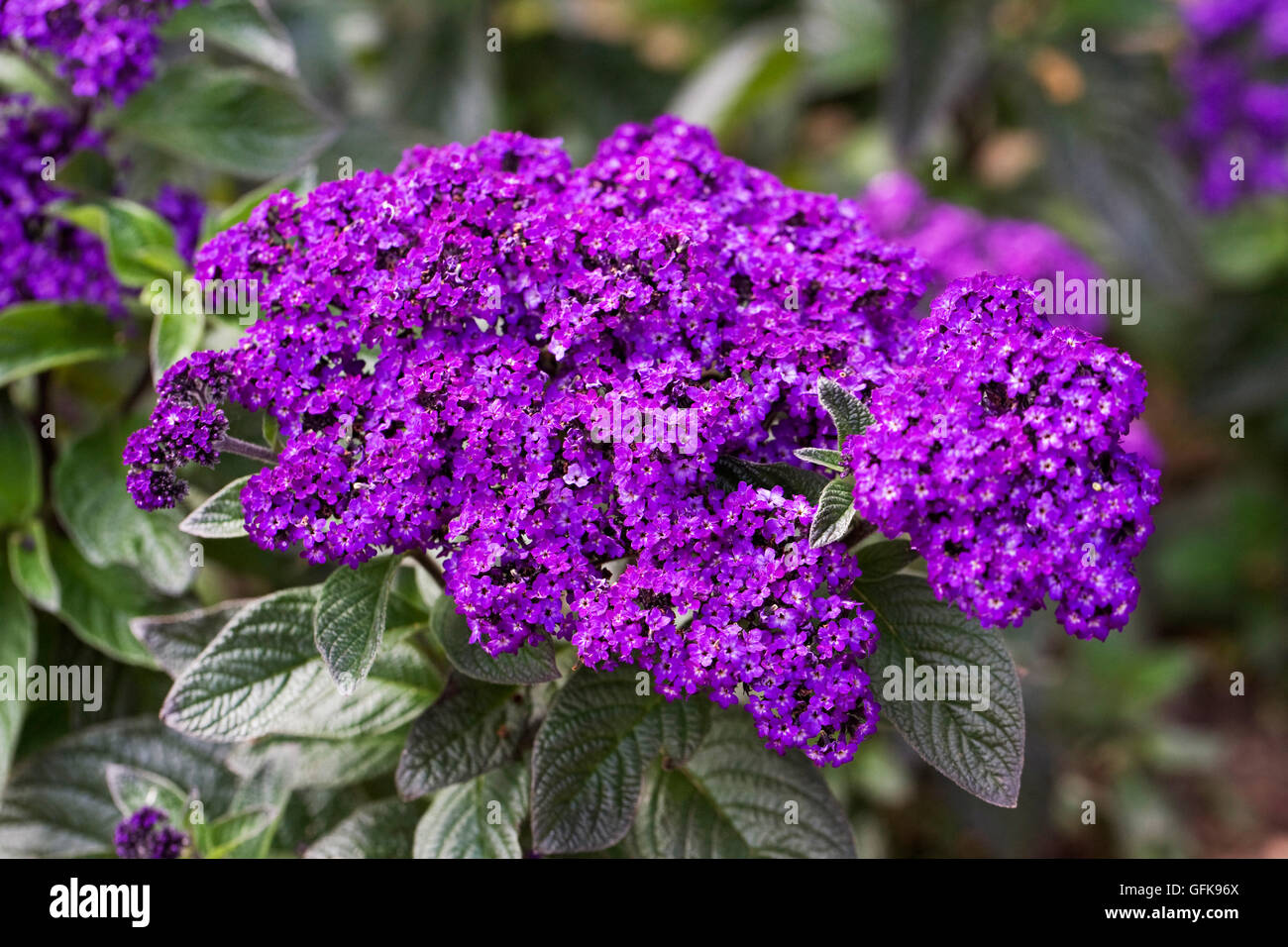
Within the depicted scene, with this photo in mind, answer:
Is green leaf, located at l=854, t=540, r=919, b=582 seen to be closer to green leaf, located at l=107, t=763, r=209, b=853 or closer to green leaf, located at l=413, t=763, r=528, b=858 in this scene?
green leaf, located at l=413, t=763, r=528, b=858

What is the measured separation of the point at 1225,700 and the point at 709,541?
335cm

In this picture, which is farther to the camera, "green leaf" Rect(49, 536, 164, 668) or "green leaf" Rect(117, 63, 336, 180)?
"green leaf" Rect(117, 63, 336, 180)

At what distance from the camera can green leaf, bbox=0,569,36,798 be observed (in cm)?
212

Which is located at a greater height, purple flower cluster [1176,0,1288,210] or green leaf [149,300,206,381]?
purple flower cluster [1176,0,1288,210]

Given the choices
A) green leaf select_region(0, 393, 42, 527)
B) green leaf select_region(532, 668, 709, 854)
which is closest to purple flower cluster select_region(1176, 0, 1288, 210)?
green leaf select_region(532, 668, 709, 854)

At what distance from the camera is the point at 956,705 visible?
5.19 feet

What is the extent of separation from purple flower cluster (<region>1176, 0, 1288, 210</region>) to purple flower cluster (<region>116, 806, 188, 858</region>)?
3580 mm

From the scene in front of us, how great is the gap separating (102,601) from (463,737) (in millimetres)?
907

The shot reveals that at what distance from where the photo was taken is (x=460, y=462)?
1507 millimetres

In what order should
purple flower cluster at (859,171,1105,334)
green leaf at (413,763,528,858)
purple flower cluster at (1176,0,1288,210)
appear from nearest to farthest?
green leaf at (413,763,528,858), purple flower cluster at (859,171,1105,334), purple flower cluster at (1176,0,1288,210)

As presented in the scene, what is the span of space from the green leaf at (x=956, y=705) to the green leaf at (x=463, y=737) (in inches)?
20.8

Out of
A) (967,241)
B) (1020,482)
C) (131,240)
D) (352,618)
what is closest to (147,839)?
(352,618)

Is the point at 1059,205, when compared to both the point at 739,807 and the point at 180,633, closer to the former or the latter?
the point at 739,807

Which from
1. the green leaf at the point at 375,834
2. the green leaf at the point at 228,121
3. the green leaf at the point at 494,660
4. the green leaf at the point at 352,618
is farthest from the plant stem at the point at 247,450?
the green leaf at the point at 228,121
